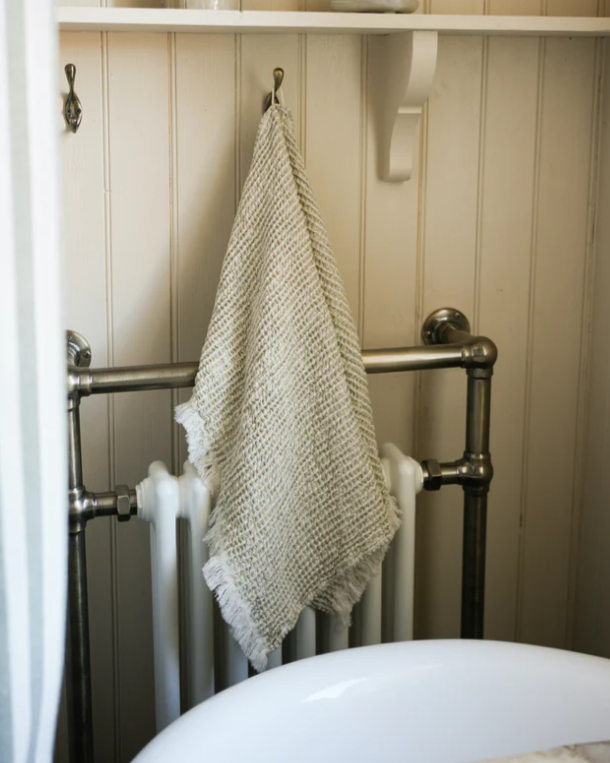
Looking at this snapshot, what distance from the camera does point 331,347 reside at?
1.03m

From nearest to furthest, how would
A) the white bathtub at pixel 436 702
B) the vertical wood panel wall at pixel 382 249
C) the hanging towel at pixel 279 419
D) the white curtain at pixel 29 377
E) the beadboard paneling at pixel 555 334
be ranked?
the white curtain at pixel 29 377 → the white bathtub at pixel 436 702 → the hanging towel at pixel 279 419 → the vertical wood panel wall at pixel 382 249 → the beadboard paneling at pixel 555 334

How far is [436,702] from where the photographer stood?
94 cm

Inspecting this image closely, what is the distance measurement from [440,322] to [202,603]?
0.49m

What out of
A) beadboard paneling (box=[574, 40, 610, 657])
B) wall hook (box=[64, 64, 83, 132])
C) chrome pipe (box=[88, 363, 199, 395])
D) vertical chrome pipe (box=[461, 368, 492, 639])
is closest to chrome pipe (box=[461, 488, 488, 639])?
vertical chrome pipe (box=[461, 368, 492, 639])

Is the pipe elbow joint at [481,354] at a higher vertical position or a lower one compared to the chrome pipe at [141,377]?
higher

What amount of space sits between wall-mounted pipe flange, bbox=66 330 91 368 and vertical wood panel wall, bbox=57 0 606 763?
0.03 m

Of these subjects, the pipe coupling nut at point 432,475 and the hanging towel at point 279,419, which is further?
the pipe coupling nut at point 432,475

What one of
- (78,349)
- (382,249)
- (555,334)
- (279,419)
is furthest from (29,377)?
(555,334)

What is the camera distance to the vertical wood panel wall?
1.11 m

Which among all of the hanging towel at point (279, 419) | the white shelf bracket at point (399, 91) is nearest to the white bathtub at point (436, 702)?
the hanging towel at point (279, 419)

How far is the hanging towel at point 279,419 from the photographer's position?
1.01 m

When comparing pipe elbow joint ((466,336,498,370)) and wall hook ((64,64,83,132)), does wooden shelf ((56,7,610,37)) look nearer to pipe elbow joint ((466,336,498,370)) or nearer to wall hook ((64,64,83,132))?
wall hook ((64,64,83,132))

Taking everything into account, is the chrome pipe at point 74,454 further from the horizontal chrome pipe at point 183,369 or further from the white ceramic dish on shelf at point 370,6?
the white ceramic dish on shelf at point 370,6

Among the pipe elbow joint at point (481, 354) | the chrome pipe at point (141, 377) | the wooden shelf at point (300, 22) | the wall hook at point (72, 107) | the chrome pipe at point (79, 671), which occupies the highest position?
the wooden shelf at point (300, 22)
